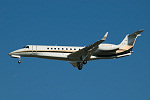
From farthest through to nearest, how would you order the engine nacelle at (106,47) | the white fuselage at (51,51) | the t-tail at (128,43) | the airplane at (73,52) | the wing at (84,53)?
the t-tail at (128,43) → the engine nacelle at (106,47) → the white fuselage at (51,51) → the airplane at (73,52) → the wing at (84,53)

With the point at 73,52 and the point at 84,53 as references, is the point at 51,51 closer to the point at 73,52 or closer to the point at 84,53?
the point at 73,52

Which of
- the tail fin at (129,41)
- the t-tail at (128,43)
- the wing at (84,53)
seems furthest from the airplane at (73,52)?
the tail fin at (129,41)

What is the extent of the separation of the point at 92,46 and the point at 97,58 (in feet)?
10.9

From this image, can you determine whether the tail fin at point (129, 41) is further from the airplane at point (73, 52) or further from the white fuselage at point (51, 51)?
the white fuselage at point (51, 51)

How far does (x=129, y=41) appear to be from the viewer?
40.2 metres

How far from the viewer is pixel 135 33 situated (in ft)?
131

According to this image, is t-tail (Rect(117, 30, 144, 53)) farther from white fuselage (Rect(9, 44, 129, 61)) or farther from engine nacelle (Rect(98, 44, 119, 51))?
white fuselage (Rect(9, 44, 129, 61))

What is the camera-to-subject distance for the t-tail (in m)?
39.4

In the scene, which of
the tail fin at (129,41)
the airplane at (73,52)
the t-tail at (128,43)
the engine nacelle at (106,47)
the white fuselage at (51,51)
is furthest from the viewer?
the tail fin at (129,41)

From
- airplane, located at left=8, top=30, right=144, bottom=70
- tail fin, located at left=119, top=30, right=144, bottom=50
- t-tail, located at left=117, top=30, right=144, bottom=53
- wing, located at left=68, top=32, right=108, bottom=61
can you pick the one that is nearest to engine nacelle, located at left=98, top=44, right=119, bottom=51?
airplane, located at left=8, top=30, right=144, bottom=70

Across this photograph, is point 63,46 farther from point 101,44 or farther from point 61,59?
point 101,44

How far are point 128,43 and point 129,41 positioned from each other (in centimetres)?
33

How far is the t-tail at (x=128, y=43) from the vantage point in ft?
129

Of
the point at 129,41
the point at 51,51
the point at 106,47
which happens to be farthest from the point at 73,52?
the point at 129,41
